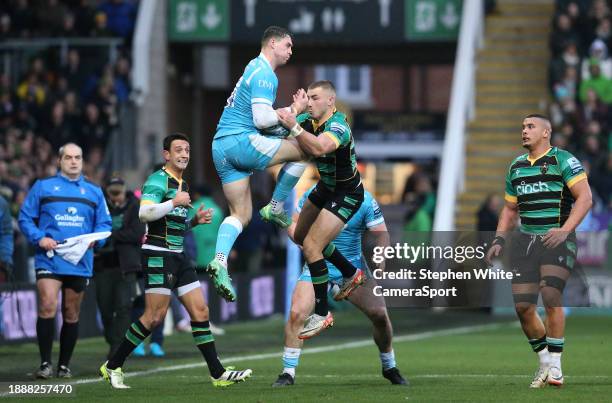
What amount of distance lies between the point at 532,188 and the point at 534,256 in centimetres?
56

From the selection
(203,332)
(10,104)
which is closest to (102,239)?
(203,332)

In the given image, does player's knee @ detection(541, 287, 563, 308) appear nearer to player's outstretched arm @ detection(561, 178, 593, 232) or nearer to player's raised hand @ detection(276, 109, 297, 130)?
player's outstretched arm @ detection(561, 178, 593, 232)

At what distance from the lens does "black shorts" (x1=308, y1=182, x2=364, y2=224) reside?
42.0ft

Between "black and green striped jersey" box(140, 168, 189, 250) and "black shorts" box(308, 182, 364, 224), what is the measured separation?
116 centimetres

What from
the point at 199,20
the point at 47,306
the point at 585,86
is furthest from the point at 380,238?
the point at 199,20

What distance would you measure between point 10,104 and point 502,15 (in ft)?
32.2

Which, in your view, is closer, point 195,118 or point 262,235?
point 262,235

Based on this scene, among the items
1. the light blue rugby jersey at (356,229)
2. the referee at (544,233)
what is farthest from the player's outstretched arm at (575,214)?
the light blue rugby jersey at (356,229)

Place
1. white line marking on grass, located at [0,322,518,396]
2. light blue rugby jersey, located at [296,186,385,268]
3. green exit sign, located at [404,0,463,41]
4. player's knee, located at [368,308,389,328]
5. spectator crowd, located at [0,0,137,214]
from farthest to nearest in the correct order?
green exit sign, located at [404,0,463,41]
spectator crowd, located at [0,0,137,214]
white line marking on grass, located at [0,322,518,396]
light blue rugby jersey, located at [296,186,385,268]
player's knee, located at [368,308,389,328]

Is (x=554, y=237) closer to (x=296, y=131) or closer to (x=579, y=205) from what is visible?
(x=579, y=205)

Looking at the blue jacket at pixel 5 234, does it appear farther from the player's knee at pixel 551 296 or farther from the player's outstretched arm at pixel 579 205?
the player's outstretched arm at pixel 579 205

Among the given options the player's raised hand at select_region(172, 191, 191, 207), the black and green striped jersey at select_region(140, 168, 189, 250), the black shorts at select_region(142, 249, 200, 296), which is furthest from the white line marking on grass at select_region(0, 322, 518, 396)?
the player's raised hand at select_region(172, 191, 191, 207)

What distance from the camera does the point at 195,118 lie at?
117 feet

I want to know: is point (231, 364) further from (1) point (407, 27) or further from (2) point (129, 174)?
(1) point (407, 27)
